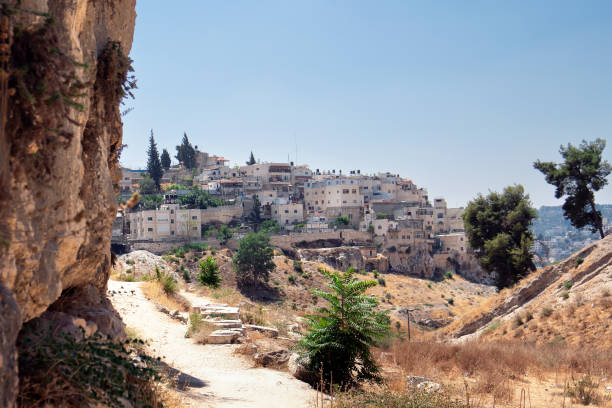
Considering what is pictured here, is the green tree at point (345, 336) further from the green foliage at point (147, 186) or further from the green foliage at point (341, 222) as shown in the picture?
the green foliage at point (147, 186)

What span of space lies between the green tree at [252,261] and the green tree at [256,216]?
23482 millimetres

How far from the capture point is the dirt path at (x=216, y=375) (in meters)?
7.36

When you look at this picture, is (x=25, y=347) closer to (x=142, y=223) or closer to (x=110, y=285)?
(x=110, y=285)

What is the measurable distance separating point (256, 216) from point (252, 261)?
26487 mm

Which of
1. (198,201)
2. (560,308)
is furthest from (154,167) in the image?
(560,308)

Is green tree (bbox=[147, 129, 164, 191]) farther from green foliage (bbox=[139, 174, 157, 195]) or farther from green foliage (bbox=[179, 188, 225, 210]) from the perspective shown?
green foliage (bbox=[179, 188, 225, 210])

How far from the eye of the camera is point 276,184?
88.4m

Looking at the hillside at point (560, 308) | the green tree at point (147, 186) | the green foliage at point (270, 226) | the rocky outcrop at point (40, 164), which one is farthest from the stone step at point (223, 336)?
the green tree at point (147, 186)

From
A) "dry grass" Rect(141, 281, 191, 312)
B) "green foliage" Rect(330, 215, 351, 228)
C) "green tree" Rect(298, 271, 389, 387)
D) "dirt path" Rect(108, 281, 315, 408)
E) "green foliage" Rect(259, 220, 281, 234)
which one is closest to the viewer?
"dirt path" Rect(108, 281, 315, 408)

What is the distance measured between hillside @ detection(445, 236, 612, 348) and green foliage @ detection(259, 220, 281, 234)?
154ft

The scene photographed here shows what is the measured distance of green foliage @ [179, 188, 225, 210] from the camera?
7512 cm

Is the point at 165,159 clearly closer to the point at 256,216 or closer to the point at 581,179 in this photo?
the point at 256,216

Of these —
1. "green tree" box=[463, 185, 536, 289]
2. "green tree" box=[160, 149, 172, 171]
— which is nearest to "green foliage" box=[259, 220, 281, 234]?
"green tree" box=[160, 149, 172, 171]

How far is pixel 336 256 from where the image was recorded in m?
67.9
